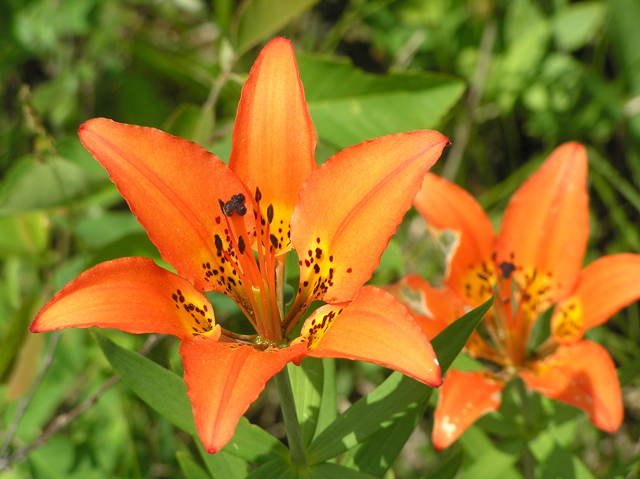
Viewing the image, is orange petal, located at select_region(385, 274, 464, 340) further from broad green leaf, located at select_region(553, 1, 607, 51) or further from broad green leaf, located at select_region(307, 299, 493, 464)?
broad green leaf, located at select_region(553, 1, 607, 51)

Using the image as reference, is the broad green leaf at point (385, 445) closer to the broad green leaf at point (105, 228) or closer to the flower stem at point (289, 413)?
the flower stem at point (289, 413)

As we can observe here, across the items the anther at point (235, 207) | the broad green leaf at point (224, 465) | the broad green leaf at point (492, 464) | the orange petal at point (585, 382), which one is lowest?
the broad green leaf at point (492, 464)

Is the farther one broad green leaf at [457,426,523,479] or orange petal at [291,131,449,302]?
broad green leaf at [457,426,523,479]

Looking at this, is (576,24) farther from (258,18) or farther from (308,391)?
(308,391)

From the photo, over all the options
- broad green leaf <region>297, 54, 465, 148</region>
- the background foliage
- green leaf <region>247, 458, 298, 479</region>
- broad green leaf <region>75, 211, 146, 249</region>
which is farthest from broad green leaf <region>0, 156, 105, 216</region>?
green leaf <region>247, 458, 298, 479</region>

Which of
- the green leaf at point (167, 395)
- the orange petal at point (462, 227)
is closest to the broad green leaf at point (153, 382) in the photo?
the green leaf at point (167, 395)

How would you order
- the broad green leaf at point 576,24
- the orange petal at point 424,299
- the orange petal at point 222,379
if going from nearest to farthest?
the orange petal at point 222,379
the orange petal at point 424,299
the broad green leaf at point 576,24
